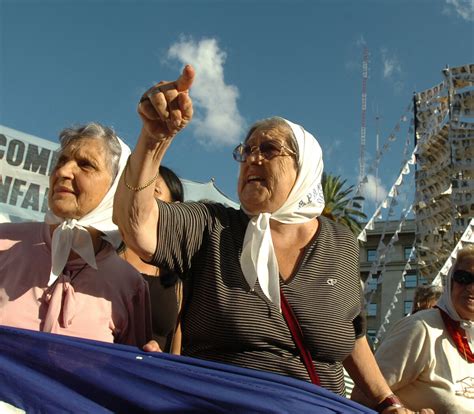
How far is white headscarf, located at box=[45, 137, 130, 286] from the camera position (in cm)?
255

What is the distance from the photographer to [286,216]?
2.71 metres

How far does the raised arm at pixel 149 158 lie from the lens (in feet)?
6.51

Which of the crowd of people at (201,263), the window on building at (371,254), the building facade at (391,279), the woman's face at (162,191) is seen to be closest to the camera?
the crowd of people at (201,263)

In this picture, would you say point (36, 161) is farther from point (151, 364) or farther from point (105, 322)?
point (151, 364)

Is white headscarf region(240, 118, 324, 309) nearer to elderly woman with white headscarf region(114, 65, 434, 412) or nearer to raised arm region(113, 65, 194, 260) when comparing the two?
elderly woman with white headscarf region(114, 65, 434, 412)

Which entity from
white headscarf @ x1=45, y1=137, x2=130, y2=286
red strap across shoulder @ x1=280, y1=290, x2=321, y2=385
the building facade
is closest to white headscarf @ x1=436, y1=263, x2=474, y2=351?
red strap across shoulder @ x1=280, y1=290, x2=321, y2=385

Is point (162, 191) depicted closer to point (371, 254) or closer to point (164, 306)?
point (164, 306)

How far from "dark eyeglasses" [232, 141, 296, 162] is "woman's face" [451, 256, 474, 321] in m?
1.53

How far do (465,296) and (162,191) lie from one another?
6.38 feet

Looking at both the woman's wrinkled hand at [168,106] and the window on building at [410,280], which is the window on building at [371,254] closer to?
the window on building at [410,280]

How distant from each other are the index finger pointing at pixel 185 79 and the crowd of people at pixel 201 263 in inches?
3.3

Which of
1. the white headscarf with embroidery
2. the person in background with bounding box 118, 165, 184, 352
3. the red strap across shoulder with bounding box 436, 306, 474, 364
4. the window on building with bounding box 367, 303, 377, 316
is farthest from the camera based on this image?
the window on building with bounding box 367, 303, 377, 316

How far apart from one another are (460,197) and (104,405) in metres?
29.7

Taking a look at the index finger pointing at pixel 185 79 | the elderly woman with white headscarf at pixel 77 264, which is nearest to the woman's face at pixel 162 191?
the elderly woman with white headscarf at pixel 77 264
